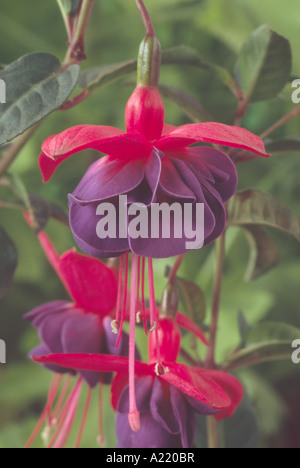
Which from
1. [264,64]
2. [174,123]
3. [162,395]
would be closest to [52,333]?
[162,395]

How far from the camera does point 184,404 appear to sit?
0.48 metres

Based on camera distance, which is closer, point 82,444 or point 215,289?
point 215,289

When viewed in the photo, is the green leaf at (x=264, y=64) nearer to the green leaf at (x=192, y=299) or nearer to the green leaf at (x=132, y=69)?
the green leaf at (x=132, y=69)

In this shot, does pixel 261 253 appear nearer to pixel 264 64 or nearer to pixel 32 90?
pixel 264 64

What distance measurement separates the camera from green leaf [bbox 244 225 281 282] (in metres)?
0.66

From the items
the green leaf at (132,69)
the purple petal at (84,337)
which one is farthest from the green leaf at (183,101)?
the purple petal at (84,337)

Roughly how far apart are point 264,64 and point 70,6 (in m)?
0.21

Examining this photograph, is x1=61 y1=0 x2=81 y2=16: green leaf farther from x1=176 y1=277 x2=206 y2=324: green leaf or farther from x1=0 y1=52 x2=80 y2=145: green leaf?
x1=176 y1=277 x2=206 y2=324: green leaf

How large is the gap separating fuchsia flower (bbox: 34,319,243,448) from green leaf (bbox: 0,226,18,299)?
0.48ft

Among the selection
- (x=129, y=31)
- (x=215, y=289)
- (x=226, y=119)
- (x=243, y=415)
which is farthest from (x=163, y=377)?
(x=129, y=31)

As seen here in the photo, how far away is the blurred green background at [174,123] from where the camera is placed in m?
1.11

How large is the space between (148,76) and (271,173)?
837 millimetres

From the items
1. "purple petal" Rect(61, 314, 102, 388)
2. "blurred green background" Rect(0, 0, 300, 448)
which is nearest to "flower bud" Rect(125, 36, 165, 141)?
"purple petal" Rect(61, 314, 102, 388)
